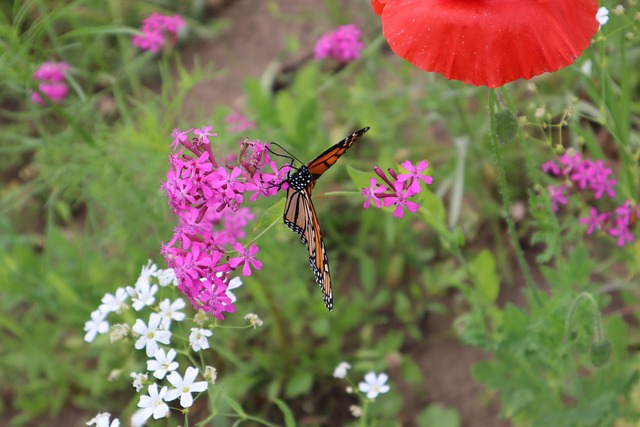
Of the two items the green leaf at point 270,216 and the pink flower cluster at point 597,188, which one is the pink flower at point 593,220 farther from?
the green leaf at point 270,216

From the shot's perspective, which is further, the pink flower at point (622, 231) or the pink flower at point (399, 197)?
the pink flower at point (622, 231)

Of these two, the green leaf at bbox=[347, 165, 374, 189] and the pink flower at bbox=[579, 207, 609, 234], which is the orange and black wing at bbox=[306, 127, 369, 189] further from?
the pink flower at bbox=[579, 207, 609, 234]

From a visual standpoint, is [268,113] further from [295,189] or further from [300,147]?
[295,189]

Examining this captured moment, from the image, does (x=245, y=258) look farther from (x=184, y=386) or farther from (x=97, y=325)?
(x=97, y=325)

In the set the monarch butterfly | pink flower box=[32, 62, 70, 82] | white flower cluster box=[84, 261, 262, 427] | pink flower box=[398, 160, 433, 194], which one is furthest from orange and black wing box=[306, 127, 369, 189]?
pink flower box=[32, 62, 70, 82]

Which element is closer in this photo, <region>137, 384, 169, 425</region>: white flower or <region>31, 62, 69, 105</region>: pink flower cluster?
<region>137, 384, 169, 425</region>: white flower

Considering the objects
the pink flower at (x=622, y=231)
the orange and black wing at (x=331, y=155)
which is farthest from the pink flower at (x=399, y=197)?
the pink flower at (x=622, y=231)

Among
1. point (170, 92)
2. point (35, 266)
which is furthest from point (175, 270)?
point (170, 92)

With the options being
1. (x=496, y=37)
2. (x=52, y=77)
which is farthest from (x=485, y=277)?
(x=52, y=77)
